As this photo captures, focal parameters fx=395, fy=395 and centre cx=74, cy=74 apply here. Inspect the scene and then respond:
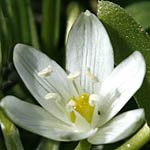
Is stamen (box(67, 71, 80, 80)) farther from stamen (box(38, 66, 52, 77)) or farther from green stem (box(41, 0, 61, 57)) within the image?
green stem (box(41, 0, 61, 57))

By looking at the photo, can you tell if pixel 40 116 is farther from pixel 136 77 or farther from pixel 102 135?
pixel 136 77

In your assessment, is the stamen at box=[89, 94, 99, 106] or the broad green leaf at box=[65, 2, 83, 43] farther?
the broad green leaf at box=[65, 2, 83, 43]

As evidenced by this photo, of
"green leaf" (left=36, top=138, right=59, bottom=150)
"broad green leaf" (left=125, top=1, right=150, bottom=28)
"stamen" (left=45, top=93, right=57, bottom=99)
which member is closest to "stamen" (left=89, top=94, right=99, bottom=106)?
"stamen" (left=45, top=93, right=57, bottom=99)

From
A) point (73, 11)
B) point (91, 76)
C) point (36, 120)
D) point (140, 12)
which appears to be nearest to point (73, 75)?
point (91, 76)

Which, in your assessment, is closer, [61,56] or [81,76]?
[81,76]

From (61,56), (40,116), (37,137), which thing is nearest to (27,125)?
(40,116)

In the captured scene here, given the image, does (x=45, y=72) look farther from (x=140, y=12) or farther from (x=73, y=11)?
(x=73, y=11)
